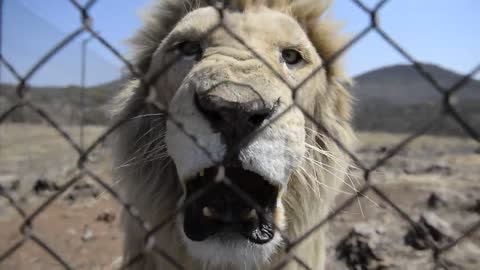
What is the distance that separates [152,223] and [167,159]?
1.16 ft

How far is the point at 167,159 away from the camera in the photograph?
2350 mm

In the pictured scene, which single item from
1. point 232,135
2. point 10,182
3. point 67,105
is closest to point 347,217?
point 232,135

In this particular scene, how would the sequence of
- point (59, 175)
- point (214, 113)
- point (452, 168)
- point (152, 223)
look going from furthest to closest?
point (452, 168), point (59, 175), point (152, 223), point (214, 113)

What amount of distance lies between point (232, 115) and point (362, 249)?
2.80 m

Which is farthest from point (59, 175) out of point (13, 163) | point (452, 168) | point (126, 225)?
point (452, 168)

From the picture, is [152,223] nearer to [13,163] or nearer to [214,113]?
[214,113]

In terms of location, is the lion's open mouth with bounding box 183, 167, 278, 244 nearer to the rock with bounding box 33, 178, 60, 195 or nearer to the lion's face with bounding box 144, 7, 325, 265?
the lion's face with bounding box 144, 7, 325, 265

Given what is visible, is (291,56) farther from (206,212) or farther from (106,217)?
(106,217)

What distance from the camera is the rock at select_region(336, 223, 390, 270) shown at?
3709 millimetres

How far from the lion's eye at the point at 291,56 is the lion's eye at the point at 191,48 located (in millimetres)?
409

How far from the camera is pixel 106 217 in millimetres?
5766

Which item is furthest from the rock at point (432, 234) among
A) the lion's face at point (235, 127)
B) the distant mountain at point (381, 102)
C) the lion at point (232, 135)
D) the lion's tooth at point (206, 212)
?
the distant mountain at point (381, 102)

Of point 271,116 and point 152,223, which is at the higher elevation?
point 271,116

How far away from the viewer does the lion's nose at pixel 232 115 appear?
151 centimetres
